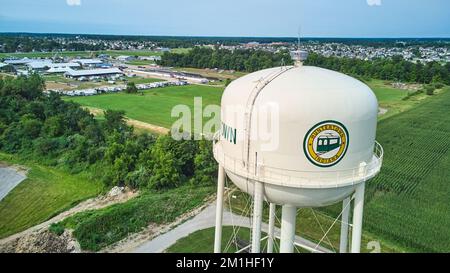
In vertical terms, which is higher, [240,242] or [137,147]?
[137,147]

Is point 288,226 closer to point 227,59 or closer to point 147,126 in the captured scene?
point 147,126

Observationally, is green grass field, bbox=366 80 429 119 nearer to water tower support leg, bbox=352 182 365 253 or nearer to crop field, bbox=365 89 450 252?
crop field, bbox=365 89 450 252

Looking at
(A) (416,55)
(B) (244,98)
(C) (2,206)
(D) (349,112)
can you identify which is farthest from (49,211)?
(A) (416,55)

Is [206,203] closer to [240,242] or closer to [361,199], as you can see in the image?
[240,242]

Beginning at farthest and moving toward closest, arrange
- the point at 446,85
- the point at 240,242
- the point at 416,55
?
the point at 416,55
the point at 446,85
the point at 240,242

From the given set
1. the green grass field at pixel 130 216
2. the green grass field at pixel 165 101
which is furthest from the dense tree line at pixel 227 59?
the green grass field at pixel 130 216

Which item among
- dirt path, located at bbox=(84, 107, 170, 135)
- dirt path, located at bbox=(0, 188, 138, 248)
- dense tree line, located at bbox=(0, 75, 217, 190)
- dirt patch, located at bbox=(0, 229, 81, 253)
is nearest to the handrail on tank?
dirt patch, located at bbox=(0, 229, 81, 253)
